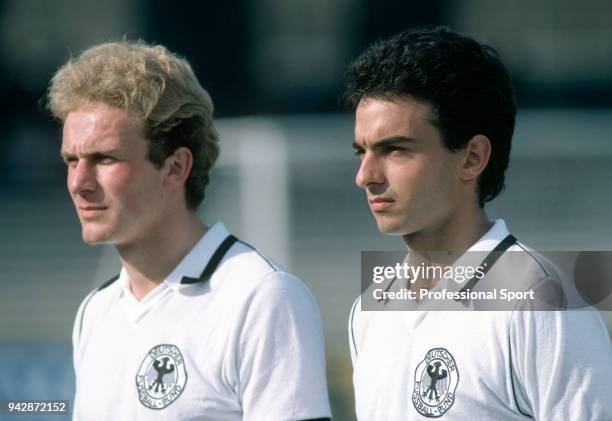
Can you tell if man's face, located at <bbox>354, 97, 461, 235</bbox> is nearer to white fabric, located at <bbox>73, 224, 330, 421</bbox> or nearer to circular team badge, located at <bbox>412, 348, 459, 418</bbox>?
circular team badge, located at <bbox>412, 348, 459, 418</bbox>

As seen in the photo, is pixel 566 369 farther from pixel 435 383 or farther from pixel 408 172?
pixel 408 172

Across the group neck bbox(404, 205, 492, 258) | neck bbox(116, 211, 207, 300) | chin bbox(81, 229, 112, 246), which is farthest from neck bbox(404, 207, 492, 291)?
chin bbox(81, 229, 112, 246)

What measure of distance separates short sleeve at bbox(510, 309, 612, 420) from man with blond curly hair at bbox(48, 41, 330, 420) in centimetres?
68

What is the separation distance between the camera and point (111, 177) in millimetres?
3373

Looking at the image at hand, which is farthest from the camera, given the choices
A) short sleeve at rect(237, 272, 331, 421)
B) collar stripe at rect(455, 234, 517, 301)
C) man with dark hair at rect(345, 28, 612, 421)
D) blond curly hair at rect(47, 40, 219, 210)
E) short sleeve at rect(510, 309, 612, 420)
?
blond curly hair at rect(47, 40, 219, 210)

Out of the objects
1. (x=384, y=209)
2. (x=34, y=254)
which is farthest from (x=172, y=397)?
(x=34, y=254)

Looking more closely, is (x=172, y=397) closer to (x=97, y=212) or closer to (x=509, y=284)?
(x=97, y=212)

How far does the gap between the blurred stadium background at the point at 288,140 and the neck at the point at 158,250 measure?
2211 mm

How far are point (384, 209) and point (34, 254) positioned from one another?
8.61 meters

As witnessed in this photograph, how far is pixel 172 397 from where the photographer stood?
10.4ft

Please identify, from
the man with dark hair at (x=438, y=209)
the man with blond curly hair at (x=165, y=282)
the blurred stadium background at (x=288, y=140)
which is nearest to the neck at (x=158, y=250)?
the man with blond curly hair at (x=165, y=282)

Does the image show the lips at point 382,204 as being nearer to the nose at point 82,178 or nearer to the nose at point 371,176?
the nose at point 371,176

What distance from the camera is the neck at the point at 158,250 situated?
3.43m

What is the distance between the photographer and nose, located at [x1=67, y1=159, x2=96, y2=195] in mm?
3346
